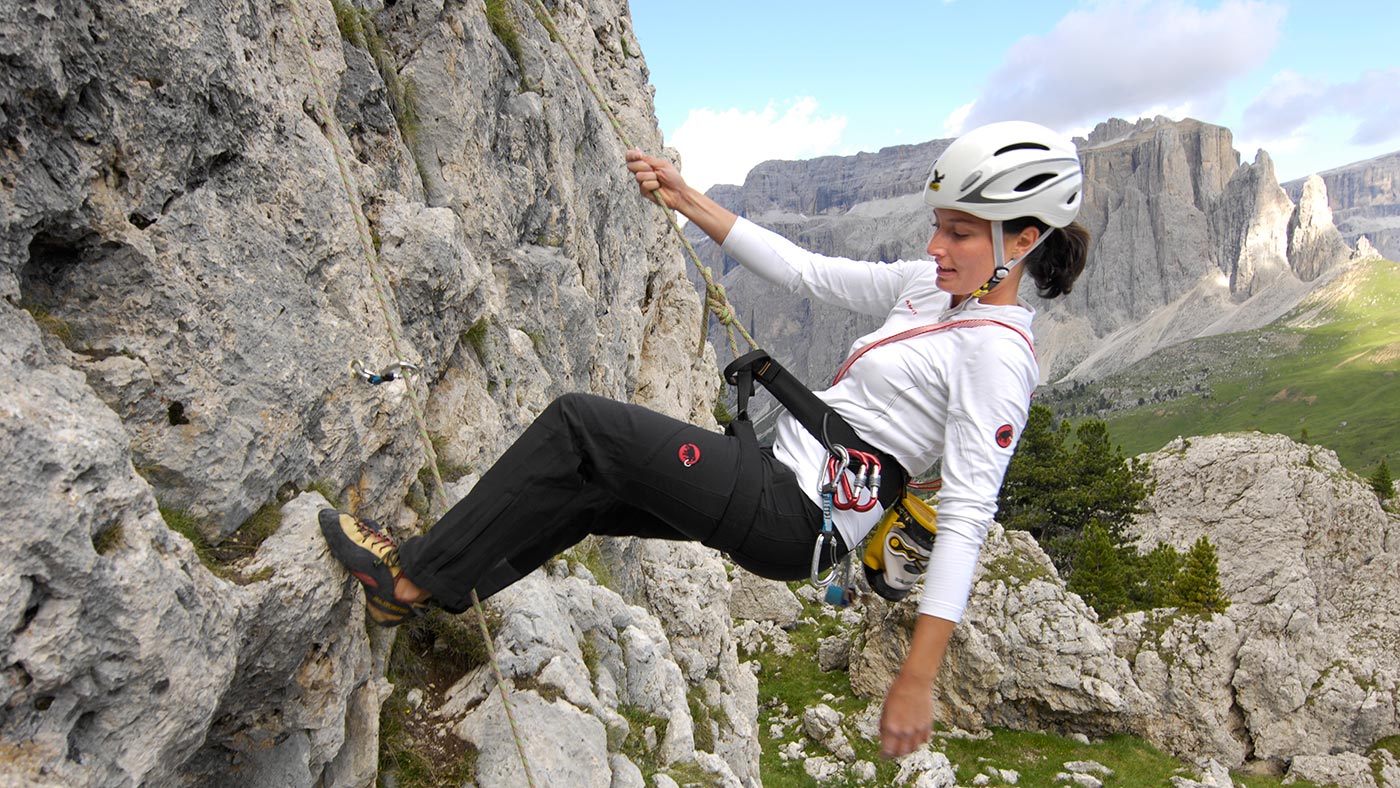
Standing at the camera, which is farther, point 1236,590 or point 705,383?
point 1236,590

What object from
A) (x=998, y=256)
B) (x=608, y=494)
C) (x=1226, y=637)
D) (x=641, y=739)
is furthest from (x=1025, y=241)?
(x=1226, y=637)

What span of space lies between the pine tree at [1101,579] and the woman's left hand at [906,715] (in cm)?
3379

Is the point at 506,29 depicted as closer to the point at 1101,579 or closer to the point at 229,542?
the point at 229,542

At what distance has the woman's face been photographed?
516 cm

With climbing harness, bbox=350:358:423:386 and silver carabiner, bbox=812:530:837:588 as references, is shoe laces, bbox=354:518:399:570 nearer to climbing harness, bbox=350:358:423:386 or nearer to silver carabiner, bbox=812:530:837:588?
climbing harness, bbox=350:358:423:386

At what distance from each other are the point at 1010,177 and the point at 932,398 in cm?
155

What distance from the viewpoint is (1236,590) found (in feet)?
120

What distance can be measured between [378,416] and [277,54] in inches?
121

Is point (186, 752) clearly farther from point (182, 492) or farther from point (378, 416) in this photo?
point (378, 416)

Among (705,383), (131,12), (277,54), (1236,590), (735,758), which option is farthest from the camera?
(1236,590)

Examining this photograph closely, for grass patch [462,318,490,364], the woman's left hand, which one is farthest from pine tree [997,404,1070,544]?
the woman's left hand

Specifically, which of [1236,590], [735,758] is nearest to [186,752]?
[735,758]

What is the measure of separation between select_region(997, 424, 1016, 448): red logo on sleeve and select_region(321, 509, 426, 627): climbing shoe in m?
4.02

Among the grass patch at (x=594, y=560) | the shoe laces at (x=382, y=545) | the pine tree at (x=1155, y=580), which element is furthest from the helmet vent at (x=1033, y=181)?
the pine tree at (x=1155, y=580)
